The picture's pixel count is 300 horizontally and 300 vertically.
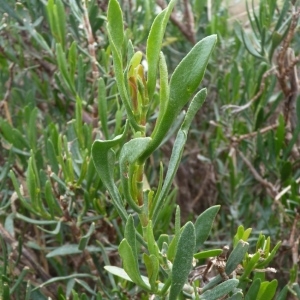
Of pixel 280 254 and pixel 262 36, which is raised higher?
pixel 262 36

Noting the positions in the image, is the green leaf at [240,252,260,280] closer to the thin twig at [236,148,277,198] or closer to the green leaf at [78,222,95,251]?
the green leaf at [78,222,95,251]

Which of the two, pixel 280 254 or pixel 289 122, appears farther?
pixel 289 122

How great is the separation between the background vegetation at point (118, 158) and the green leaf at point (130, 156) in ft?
0.06

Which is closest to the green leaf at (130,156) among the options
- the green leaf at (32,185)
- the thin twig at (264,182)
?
the green leaf at (32,185)

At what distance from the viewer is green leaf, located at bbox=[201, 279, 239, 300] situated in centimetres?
51

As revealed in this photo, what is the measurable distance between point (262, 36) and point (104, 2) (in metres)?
0.35

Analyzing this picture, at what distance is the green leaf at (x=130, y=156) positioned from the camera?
46 centimetres

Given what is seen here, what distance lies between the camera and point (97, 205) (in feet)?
2.72

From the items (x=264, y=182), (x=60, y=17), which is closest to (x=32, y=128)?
(x=60, y=17)

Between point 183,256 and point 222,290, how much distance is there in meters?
0.07

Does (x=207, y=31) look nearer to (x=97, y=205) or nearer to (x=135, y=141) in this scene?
(x=97, y=205)

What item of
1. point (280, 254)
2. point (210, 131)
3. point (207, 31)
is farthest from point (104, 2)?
point (280, 254)

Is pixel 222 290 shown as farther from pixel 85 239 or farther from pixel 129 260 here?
pixel 85 239

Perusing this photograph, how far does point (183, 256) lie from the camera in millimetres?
470
